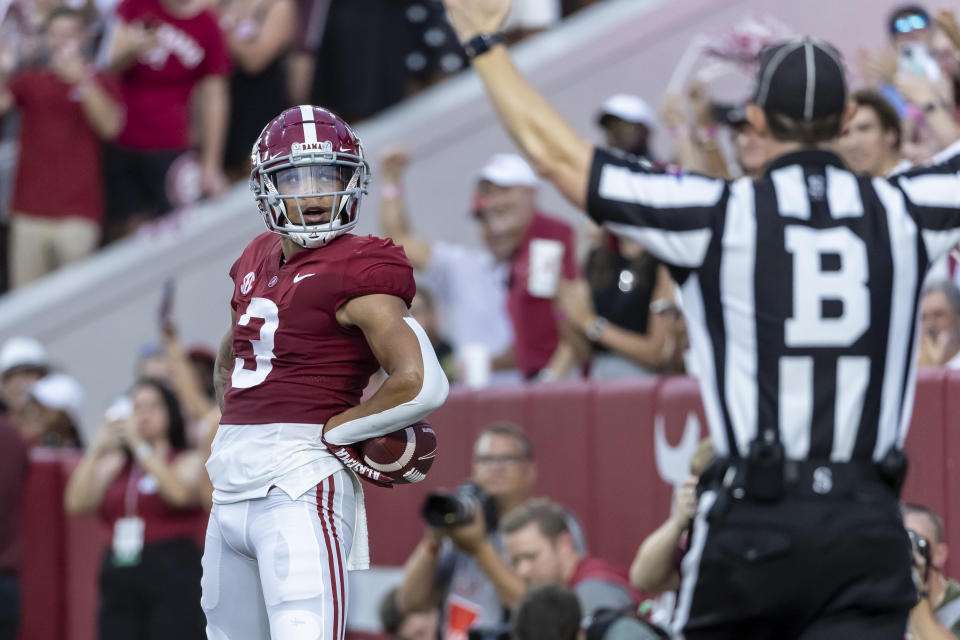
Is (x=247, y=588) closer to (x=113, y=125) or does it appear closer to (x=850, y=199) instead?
(x=850, y=199)

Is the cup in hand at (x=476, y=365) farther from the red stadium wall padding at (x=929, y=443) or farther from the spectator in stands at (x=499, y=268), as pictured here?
the red stadium wall padding at (x=929, y=443)

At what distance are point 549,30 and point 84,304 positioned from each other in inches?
142

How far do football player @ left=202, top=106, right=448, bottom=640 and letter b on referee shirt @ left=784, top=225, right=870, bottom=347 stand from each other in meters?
0.93

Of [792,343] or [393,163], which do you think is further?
[393,163]

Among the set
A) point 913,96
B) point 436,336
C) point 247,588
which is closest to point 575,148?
point 247,588

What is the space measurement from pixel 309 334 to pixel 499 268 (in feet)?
14.4

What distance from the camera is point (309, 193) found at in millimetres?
4195

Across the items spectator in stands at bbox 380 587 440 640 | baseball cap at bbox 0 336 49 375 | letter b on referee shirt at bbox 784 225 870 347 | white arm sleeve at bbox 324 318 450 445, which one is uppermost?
baseball cap at bbox 0 336 49 375

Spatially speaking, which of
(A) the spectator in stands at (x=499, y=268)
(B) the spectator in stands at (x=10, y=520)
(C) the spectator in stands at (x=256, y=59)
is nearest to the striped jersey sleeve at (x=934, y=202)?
(A) the spectator in stands at (x=499, y=268)

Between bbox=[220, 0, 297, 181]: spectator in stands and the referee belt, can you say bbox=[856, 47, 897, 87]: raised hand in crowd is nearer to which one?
the referee belt

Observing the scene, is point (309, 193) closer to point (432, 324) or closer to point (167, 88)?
point (432, 324)

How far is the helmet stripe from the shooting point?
13.9 ft

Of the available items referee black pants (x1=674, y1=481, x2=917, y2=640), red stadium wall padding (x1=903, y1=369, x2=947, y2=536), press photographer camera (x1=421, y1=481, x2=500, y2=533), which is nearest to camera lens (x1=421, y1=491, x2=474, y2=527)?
press photographer camera (x1=421, y1=481, x2=500, y2=533)

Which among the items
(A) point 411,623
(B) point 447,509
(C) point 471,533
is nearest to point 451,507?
(B) point 447,509
